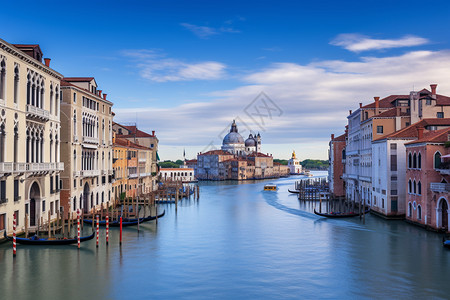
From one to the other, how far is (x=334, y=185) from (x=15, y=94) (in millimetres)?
32593

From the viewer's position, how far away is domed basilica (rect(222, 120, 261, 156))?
397 feet

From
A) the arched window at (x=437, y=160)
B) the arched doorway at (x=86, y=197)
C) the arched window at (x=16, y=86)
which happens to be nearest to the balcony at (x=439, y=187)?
the arched window at (x=437, y=160)

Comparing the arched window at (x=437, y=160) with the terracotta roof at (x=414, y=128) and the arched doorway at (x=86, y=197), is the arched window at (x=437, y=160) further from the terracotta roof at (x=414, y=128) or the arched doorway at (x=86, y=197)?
the arched doorway at (x=86, y=197)

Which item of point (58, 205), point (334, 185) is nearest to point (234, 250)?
point (58, 205)

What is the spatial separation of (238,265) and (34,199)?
1057 cm

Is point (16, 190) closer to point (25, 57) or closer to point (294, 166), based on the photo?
point (25, 57)

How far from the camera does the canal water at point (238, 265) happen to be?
13070 mm

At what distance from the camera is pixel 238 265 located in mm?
16281

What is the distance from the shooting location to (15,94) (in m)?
18.6

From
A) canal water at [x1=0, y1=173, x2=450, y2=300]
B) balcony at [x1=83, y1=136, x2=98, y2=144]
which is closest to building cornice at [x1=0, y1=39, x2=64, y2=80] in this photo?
balcony at [x1=83, y1=136, x2=98, y2=144]

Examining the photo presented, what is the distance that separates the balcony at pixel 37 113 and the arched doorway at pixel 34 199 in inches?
118

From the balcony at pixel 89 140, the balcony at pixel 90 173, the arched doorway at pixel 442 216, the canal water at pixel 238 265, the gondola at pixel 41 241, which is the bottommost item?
the canal water at pixel 238 265

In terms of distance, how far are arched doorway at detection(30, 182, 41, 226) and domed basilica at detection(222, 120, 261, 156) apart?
98463mm

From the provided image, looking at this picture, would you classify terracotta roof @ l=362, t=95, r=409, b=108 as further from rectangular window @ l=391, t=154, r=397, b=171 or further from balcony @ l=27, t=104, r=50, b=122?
balcony @ l=27, t=104, r=50, b=122
